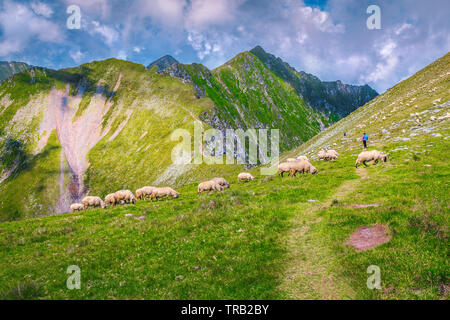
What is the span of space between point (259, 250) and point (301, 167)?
2091cm

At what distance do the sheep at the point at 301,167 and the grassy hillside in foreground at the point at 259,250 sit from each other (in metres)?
9.23

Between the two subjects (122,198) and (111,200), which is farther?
(111,200)

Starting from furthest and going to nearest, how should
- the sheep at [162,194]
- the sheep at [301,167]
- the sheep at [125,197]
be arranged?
the sheep at [125,197], the sheep at [162,194], the sheep at [301,167]

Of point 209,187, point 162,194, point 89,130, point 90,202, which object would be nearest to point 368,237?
point 209,187

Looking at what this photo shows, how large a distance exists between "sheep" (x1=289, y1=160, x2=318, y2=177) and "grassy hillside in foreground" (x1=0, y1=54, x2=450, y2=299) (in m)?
9.23

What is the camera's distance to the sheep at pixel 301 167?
28.9 metres

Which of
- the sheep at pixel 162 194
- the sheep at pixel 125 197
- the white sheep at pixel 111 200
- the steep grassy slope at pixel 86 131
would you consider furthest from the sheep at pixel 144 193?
the steep grassy slope at pixel 86 131

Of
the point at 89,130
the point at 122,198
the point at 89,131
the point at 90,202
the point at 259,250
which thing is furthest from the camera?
the point at 89,130

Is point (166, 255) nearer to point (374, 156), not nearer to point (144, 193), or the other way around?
point (144, 193)

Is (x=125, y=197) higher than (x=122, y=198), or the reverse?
(x=125, y=197)

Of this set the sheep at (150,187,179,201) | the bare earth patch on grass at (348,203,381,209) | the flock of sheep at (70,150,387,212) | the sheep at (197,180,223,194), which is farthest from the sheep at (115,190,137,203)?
the bare earth patch on grass at (348,203,381,209)

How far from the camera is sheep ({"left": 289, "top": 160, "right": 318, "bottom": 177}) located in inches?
1138

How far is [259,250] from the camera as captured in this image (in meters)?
10.4

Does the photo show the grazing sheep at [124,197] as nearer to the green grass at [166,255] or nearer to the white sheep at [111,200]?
the white sheep at [111,200]
